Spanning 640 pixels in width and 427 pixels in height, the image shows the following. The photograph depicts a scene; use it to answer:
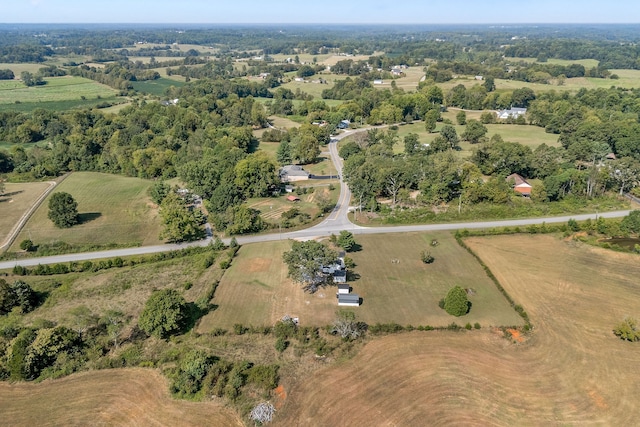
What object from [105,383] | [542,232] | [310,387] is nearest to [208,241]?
[105,383]

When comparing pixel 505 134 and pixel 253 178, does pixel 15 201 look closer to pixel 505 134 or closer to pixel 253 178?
pixel 253 178

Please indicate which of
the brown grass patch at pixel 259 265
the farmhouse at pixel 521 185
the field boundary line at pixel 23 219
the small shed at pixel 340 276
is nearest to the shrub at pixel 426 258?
the small shed at pixel 340 276

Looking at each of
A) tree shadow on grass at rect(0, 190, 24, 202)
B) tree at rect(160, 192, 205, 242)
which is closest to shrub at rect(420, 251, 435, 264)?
tree at rect(160, 192, 205, 242)

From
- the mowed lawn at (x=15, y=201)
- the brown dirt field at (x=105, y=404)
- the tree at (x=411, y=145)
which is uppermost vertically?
the tree at (x=411, y=145)

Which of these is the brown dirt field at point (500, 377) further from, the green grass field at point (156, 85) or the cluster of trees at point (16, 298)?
the green grass field at point (156, 85)

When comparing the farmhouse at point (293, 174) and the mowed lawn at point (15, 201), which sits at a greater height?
the farmhouse at point (293, 174)

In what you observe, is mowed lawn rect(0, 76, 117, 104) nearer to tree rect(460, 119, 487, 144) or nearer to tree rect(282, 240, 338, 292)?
tree rect(460, 119, 487, 144)
